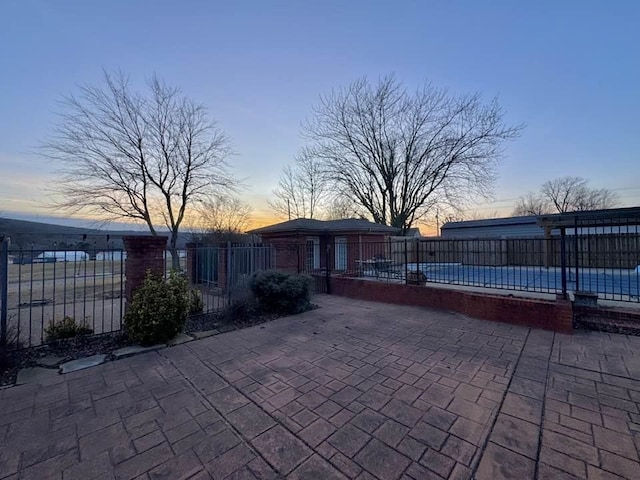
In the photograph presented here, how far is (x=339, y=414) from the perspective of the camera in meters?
2.53

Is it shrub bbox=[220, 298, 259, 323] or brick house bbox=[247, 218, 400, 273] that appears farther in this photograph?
brick house bbox=[247, 218, 400, 273]

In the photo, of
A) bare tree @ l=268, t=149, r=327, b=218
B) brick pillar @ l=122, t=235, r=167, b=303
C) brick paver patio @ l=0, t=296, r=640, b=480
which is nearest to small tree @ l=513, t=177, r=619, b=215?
bare tree @ l=268, t=149, r=327, b=218

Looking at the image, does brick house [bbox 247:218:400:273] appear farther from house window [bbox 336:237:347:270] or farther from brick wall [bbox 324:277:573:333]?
brick wall [bbox 324:277:573:333]

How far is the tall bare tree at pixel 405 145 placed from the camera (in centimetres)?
1753

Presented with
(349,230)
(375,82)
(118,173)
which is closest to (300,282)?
(349,230)

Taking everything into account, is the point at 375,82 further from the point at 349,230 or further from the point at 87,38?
the point at 87,38

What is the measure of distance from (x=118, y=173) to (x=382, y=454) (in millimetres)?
17194

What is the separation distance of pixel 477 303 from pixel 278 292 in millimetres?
4329

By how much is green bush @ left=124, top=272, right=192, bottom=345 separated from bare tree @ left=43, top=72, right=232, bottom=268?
8485mm

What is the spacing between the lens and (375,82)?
17734 mm

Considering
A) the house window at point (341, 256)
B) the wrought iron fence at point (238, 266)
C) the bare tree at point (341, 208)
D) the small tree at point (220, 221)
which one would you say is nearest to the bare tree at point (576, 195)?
the bare tree at point (341, 208)

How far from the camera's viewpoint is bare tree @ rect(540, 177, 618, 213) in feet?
115

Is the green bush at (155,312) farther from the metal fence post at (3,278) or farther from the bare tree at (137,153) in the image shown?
the bare tree at (137,153)

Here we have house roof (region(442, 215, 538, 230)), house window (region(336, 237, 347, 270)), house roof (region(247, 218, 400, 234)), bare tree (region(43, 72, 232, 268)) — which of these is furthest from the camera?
house roof (region(442, 215, 538, 230))
